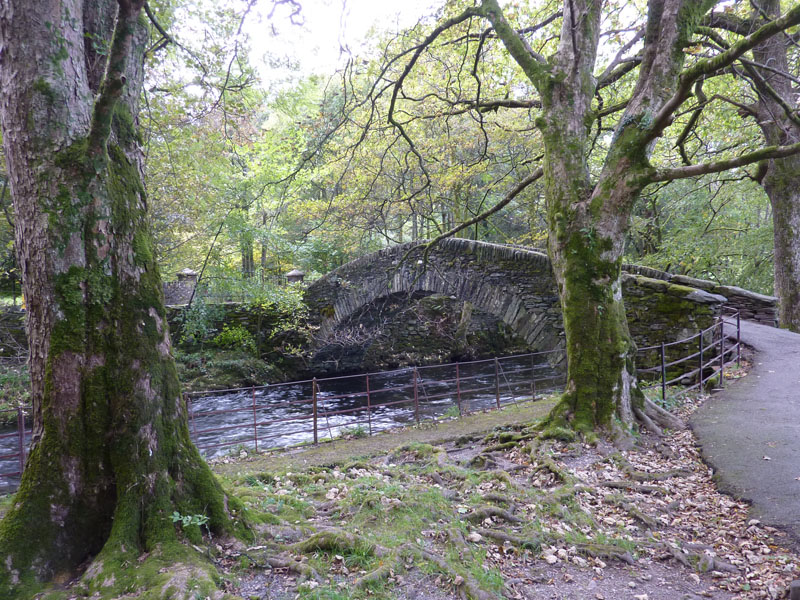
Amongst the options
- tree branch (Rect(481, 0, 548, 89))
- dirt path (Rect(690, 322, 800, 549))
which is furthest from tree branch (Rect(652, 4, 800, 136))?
dirt path (Rect(690, 322, 800, 549))

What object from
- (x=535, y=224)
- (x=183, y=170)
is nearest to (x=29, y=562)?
(x=183, y=170)

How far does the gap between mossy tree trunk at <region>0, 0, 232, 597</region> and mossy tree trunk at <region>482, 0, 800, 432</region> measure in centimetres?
412

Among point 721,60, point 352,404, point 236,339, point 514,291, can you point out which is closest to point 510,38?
point 721,60

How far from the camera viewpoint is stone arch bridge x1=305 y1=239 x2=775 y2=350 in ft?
28.2

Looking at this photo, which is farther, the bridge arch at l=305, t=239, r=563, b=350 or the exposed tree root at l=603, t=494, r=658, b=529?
the bridge arch at l=305, t=239, r=563, b=350

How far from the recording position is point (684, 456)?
486 centimetres

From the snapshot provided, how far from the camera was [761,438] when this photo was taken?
504 cm

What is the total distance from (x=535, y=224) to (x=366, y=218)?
6.84 m

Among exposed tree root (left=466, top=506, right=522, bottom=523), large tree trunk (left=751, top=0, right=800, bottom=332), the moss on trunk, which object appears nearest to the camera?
the moss on trunk

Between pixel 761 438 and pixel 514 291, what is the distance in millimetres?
6020

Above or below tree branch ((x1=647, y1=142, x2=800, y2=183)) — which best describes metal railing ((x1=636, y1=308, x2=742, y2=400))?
below

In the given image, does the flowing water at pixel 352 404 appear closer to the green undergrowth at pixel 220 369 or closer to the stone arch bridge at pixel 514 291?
the green undergrowth at pixel 220 369

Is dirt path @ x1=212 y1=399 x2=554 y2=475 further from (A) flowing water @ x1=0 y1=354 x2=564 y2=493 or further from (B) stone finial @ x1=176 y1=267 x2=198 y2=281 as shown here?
(B) stone finial @ x1=176 y1=267 x2=198 y2=281

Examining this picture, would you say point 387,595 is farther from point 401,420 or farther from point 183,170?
point 183,170
